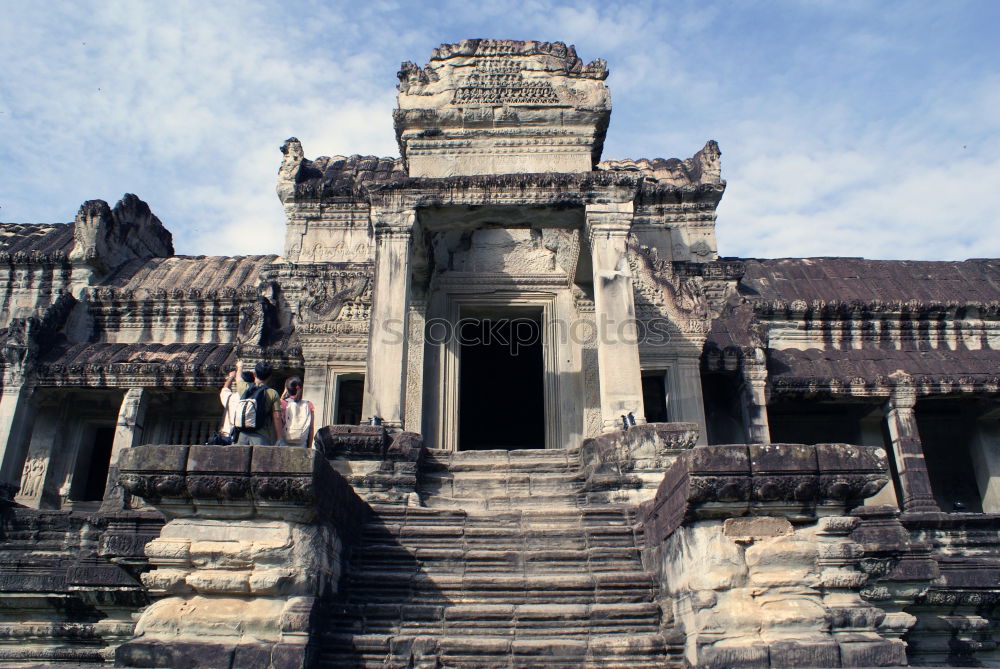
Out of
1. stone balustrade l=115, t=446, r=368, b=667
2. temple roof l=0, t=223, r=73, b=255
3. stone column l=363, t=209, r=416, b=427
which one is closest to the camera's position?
stone balustrade l=115, t=446, r=368, b=667

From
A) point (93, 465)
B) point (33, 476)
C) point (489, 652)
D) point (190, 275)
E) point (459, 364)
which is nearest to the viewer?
point (489, 652)

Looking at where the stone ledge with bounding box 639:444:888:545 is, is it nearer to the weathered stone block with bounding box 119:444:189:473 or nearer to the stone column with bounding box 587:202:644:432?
the weathered stone block with bounding box 119:444:189:473

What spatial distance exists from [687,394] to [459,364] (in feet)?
13.2

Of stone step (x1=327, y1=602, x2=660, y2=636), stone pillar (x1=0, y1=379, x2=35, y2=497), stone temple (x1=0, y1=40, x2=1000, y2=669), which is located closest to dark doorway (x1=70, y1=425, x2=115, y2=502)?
stone temple (x1=0, y1=40, x2=1000, y2=669)

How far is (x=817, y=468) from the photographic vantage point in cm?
544

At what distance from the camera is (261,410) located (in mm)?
6328

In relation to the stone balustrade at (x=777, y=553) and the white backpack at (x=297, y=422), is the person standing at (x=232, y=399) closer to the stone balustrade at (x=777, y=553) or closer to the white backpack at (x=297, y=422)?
the white backpack at (x=297, y=422)

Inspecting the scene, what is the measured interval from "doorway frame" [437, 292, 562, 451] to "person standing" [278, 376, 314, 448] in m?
5.70

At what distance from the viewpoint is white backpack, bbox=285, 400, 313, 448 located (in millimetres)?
6734

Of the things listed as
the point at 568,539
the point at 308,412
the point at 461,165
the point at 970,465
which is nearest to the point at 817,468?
the point at 568,539

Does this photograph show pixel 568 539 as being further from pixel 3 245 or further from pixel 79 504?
pixel 3 245

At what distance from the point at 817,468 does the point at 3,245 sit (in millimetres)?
17950

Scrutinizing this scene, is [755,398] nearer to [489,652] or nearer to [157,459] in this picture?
[489,652]

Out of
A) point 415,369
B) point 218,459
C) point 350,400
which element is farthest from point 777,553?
point 350,400
